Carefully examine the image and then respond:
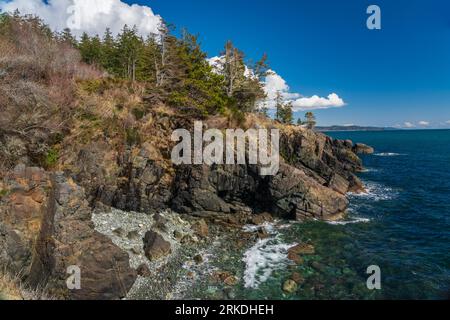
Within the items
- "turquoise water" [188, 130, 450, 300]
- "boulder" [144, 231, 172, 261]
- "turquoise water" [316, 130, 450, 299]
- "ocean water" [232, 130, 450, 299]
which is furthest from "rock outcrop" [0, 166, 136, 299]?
"turquoise water" [316, 130, 450, 299]

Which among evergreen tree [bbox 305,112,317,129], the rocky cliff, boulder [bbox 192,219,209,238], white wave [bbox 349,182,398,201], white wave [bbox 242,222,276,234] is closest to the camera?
the rocky cliff

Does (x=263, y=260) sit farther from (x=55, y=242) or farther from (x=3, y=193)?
(x=3, y=193)

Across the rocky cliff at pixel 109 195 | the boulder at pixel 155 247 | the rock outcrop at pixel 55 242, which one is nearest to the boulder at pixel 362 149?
the rocky cliff at pixel 109 195

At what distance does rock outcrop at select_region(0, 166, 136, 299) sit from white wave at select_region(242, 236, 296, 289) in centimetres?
753

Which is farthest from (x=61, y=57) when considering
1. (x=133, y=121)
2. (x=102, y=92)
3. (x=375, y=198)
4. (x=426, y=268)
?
(x=375, y=198)

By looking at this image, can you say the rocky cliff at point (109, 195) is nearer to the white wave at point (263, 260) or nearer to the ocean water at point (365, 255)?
the ocean water at point (365, 255)

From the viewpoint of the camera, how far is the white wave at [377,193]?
37031 mm

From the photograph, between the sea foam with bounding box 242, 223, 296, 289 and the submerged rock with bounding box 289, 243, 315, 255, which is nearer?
the sea foam with bounding box 242, 223, 296, 289

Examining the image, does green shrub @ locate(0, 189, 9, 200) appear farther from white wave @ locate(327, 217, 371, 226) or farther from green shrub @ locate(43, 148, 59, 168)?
white wave @ locate(327, 217, 371, 226)

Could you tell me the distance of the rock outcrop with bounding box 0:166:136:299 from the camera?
1453 centimetres

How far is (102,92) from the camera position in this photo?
99.2ft

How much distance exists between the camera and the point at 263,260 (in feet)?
64.4

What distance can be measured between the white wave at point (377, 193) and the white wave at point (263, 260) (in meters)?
20.8
